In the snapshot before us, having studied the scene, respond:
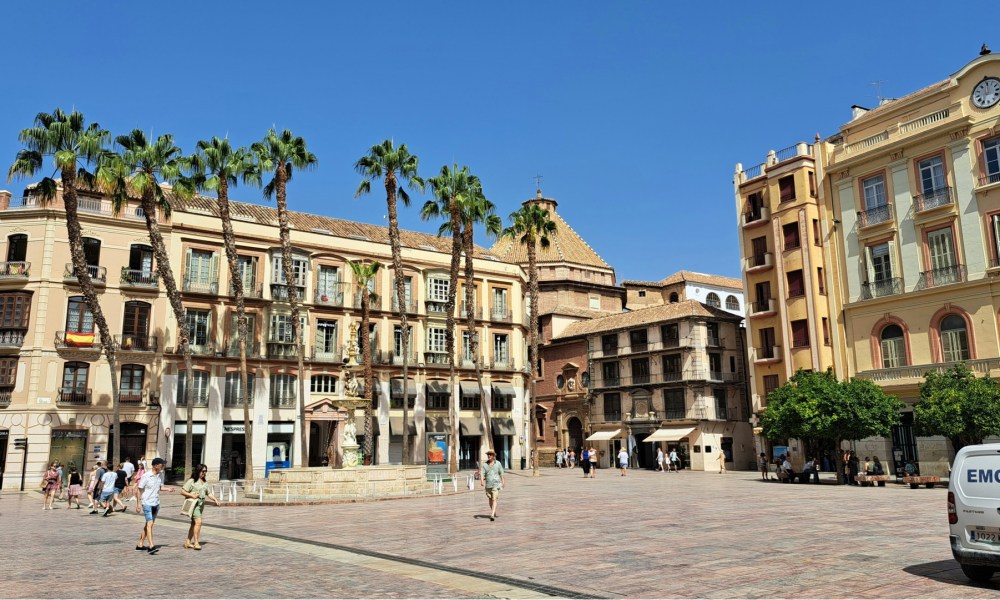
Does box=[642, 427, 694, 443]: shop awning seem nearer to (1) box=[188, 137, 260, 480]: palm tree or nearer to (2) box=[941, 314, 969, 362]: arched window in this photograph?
(2) box=[941, 314, 969, 362]: arched window

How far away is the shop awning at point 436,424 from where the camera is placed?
169ft

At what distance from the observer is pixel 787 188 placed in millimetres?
46125

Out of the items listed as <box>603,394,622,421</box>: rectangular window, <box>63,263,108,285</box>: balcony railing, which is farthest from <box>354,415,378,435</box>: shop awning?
<box>603,394,622,421</box>: rectangular window

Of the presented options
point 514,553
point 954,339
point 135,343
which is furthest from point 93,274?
point 954,339

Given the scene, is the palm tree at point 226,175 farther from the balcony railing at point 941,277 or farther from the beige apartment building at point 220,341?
the balcony railing at point 941,277

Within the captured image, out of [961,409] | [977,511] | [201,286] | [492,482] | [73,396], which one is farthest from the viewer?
[201,286]

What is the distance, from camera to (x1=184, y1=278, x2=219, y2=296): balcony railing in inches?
1754

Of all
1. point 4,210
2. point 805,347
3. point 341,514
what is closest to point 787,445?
point 805,347

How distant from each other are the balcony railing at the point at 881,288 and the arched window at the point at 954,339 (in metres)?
2.69

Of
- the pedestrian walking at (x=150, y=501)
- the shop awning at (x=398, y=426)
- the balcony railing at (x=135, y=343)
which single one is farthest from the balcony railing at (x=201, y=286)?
the pedestrian walking at (x=150, y=501)

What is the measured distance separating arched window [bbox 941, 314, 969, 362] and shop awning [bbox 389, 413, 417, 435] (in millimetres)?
30204

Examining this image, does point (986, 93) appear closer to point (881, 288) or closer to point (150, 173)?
point (881, 288)

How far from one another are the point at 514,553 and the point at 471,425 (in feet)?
131

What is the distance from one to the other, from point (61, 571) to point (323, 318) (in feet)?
122
